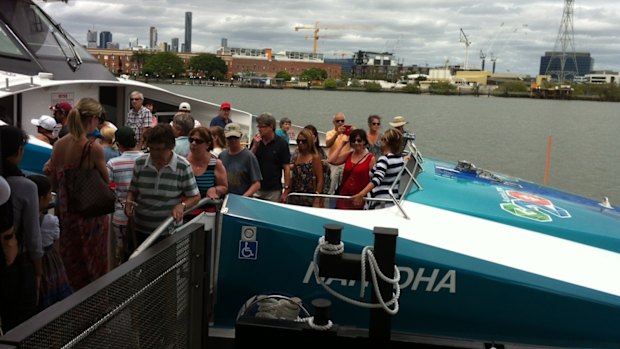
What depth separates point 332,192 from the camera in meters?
5.99

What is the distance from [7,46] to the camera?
7.27m

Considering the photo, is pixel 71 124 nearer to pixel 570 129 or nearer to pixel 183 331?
pixel 183 331

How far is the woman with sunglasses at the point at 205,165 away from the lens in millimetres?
4199

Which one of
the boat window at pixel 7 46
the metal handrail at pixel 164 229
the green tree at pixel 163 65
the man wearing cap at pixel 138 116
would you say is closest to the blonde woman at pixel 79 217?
the metal handrail at pixel 164 229

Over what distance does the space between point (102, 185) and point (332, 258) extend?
1503 millimetres

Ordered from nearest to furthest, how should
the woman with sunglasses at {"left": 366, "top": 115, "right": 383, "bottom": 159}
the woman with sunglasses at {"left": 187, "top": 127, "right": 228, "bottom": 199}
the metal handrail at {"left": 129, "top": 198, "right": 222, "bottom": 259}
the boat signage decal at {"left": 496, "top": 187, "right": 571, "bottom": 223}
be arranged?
the metal handrail at {"left": 129, "top": 198, "right": 222, "bottom": 259} → the woman with sunglasses at {"left": 187, "top": 127, "right": 228, "bottom": 199} → the boat signage decal at {"left": 496, "top": 187, "right": 571, "bottom": 223} → the woman with sunglasses at {"left": 366, "top": 115, "right": 383, "bottom": 159}

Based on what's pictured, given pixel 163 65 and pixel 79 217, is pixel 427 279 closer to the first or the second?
pixel 79 217

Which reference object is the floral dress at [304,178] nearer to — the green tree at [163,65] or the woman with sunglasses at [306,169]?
the woman with sunglasses at [306,169]

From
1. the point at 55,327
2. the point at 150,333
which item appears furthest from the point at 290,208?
the point at 55,327

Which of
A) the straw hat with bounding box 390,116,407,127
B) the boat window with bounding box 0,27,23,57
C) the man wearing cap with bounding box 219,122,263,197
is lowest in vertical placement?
the man wearing cap with bounding box 219,122,263,197

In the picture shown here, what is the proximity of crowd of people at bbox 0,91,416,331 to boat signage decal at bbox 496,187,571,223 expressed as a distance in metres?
1.07

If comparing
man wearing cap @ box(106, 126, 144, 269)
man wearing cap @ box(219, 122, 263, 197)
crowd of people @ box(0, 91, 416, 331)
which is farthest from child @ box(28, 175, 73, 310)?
man wearing cap @ box(219, 122, 263, 197)

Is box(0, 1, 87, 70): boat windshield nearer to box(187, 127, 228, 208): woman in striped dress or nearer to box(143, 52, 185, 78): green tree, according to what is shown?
box(187, 127, 228, 208): woman in striped dress

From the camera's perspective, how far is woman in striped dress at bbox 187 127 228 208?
13.8ft
